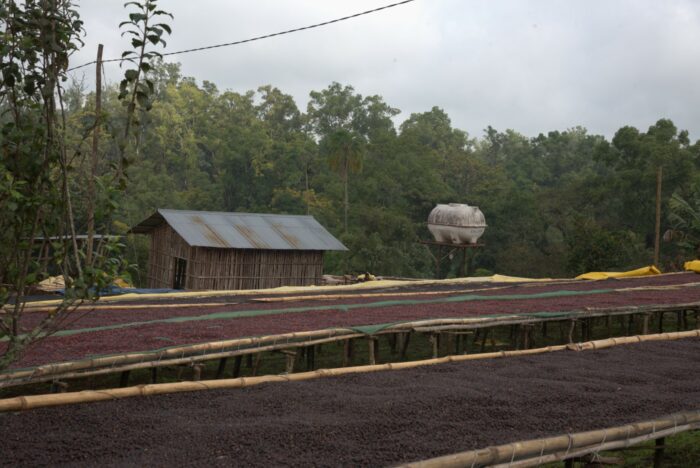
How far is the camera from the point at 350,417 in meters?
5.28

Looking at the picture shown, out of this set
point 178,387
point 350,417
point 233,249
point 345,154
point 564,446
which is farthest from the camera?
point 345,154

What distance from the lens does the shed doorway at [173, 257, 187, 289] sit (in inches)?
818

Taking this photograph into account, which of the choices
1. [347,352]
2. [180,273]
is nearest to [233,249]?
[180,273]

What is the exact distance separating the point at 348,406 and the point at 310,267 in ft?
52.1

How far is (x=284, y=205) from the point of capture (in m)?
34.5

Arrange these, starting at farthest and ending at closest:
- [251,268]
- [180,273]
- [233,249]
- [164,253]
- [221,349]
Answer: [164,253] → [180,273] → [251,268] → [233,249] → [221,349]

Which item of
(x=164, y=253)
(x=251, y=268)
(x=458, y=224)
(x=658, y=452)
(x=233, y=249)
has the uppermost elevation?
(x=458, y=224)

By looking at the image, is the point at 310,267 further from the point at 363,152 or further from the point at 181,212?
the point at 363,152

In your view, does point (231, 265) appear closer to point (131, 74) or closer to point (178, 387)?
point (178, 387)

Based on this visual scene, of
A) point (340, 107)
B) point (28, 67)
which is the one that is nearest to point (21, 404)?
point (28, 67)

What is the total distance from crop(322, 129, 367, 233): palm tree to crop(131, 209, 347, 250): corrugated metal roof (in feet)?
32.0

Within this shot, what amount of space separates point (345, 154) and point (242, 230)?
12267mm

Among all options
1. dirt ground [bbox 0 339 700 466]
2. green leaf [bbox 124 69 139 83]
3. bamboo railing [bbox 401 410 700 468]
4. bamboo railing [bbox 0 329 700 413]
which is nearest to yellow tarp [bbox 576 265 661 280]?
bamboo railing [bbox 0 329 700 413]

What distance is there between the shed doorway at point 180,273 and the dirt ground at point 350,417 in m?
14.4
